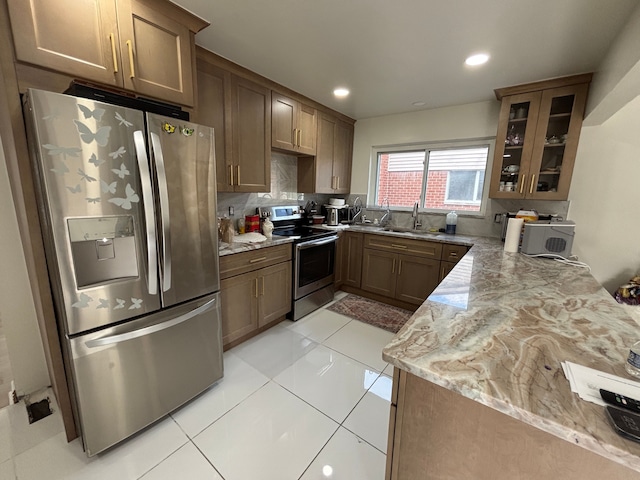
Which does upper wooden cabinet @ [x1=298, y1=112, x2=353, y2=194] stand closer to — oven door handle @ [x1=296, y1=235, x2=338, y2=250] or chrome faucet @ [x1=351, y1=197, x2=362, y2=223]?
chrome faucet @ [x1=351, y1=197, x2=362, y2=223]

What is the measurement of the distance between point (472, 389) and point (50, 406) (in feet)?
7.83

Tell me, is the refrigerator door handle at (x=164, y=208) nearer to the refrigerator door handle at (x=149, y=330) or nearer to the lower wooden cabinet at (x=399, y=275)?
the refrigerator door handle at (x=149, y=330)

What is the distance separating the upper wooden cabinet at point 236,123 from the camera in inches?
79.7

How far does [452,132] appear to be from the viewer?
3070 mm

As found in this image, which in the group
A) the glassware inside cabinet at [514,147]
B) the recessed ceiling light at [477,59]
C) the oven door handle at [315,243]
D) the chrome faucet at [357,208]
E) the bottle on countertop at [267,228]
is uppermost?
the recessed ceiling light at [477,59]

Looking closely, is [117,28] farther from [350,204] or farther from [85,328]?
[350,204]

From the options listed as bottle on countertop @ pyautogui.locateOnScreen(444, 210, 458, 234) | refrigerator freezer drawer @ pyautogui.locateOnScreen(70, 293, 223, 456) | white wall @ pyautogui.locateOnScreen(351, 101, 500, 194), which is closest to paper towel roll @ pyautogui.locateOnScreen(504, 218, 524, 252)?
bottle on countertop @ pyautogui.locateOnScreen(444, 210, 458, 234)

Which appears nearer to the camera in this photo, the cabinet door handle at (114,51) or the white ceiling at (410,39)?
the cabinet door handle at (114,51)

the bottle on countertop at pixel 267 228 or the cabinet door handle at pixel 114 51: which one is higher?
the cabinet door handle at pixel 114 51

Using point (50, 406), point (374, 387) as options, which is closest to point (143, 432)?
point (50, 406)

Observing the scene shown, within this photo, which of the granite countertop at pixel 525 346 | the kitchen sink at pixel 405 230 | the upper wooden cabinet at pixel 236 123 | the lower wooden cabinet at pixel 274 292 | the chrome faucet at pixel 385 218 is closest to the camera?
the granite countertop at pixel 525 346

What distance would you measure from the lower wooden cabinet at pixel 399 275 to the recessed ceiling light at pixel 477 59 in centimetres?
182

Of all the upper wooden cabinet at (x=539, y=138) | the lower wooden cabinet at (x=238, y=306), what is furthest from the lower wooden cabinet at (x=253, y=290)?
the upper wooden cabinet at (x=539, y=138)

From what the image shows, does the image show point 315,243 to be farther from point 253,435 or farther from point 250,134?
point 253,435
